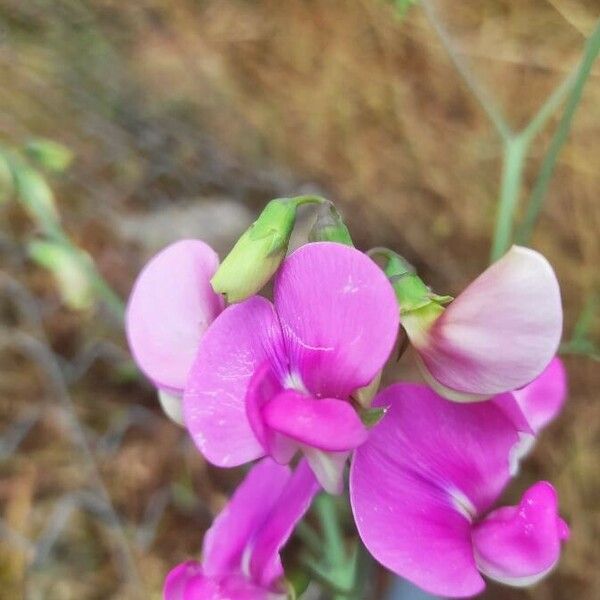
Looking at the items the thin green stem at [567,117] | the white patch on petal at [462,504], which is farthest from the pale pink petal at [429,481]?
the thin green stem at [567,117]

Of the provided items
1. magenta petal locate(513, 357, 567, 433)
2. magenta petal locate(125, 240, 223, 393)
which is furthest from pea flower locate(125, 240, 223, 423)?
magenta petal locate(513, 357, 567, 433)

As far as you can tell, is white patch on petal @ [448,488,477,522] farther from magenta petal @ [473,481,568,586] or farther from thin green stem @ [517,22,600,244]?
thin green stem @ [517,22,600,244]

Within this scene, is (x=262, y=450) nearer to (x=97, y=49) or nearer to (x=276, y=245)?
(x=276, y=245)

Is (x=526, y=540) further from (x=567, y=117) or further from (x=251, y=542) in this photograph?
(x=567, y=117)

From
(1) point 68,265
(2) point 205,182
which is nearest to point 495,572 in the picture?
(1) point 68,265

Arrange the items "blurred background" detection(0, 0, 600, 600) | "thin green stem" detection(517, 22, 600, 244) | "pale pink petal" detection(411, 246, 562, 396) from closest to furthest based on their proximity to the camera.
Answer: "pale pink petal" detection(411, 246, 562, 396)
"thin green stem" detection(517, 22, 600, 244)
"blurred background" detection(0, 0, 600, 600)

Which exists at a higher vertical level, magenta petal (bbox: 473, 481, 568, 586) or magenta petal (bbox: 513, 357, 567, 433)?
magenta petal (bbox: 473, 481, 568, 586)

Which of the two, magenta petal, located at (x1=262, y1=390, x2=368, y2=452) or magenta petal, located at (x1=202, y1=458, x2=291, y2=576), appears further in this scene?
magenta petal, located at (x1=202, y1=458, x2=291, y2=576)

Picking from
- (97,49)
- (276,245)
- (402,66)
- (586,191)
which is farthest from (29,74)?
(276,245)
